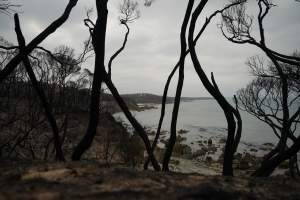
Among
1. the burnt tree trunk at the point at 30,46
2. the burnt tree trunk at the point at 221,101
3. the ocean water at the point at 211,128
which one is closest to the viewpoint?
the burnt tree trunk at the point at 30,46

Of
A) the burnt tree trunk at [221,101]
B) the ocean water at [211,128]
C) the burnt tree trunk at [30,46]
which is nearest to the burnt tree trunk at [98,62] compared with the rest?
the burnt tree trunk at [30,46]

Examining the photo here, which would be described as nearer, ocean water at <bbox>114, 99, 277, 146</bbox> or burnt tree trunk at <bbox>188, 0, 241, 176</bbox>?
burnt tree trunk at <bbox>188, 0, 241, 176</bbox>

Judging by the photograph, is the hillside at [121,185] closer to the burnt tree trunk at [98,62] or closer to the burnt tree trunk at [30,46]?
the burnt tree trunk at [98,62]

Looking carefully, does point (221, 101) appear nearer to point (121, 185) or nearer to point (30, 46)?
point (121, 185)

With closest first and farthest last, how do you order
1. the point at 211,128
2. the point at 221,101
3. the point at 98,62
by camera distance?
1. the point at 98,62
2. the point at 221,101
3. the point at 211,128

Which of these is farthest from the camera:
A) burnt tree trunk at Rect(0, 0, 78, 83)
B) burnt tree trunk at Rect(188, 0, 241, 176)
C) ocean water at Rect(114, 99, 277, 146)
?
ocean water at Rect(114, 99, 277, 146)

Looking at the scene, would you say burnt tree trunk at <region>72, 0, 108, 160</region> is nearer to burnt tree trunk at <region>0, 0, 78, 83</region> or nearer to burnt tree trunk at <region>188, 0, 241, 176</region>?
burnt tree trunk at <region>0, 0, 78, 83</region>

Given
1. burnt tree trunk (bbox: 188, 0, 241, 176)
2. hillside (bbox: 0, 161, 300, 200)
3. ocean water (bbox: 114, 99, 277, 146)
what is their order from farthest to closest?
ocean water (bbox: 114, 99, 277, 146) < burnt tree trunk (bbox: 188, 0, 241, 176) < hillside (bbox: 0, 161, 300, 200)

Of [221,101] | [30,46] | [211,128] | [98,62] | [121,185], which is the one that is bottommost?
[211,128]

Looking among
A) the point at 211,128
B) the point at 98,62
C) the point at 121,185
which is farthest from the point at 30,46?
the point at 211,128

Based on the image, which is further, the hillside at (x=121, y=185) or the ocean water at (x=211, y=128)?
the ocean water at (x=211, y=128)

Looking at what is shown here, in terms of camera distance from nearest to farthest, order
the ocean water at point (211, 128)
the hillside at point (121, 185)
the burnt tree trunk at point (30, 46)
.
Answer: the hillside at point (121, 185), the burnt tree trunk at point (30, 46), the ocean water at point (211, 128)

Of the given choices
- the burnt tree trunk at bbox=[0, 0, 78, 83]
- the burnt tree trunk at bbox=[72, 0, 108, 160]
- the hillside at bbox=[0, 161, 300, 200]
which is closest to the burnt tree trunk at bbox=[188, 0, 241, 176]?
the burnt tree trunk at bbox=[72, 0, 108, 160]

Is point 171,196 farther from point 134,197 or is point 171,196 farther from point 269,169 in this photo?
point 269,169
